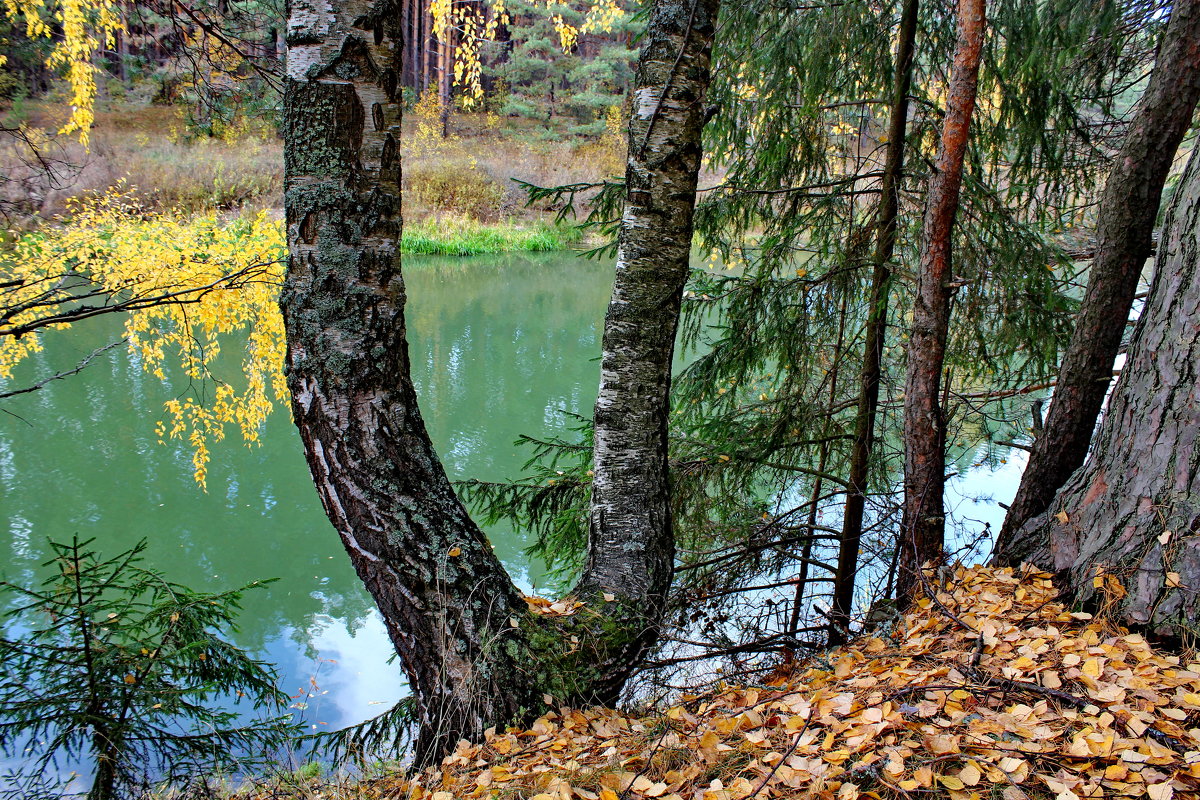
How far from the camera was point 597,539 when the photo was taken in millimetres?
2531

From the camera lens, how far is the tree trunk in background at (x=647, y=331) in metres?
2.27

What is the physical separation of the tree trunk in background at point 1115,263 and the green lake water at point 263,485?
197cm

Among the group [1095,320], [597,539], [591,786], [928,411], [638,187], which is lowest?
[591,786]

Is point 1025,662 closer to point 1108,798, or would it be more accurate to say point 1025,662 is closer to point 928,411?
point 1108,798

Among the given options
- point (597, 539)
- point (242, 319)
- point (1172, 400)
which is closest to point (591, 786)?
point (597, 539)

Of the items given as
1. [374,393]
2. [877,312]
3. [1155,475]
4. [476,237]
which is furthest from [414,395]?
[476,237]

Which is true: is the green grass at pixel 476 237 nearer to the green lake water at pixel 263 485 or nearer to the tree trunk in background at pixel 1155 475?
the green lake water at pixel 263 485

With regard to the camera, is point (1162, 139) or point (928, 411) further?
point (928, 411)

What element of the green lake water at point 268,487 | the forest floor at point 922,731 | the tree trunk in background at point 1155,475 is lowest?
the green lake water at point 268,487

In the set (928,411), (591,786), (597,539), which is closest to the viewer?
(591,786)

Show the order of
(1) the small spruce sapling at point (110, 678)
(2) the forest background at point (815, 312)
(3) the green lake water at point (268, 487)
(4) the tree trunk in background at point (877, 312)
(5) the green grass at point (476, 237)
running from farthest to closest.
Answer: (5) the green grass at point (476, 237), (3) the green lake water at point (268, 487), (4) the tree trunk in background at point (877, 312), (1) the small spruce sapling at point (110, 678), (2) the forest background at point (815, 312)

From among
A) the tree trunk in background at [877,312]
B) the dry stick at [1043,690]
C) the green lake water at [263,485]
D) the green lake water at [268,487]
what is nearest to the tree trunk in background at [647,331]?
the tree trunk in background at [877,312]

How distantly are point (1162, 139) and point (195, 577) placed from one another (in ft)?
22.6

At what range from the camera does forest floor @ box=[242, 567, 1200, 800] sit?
144 cm
